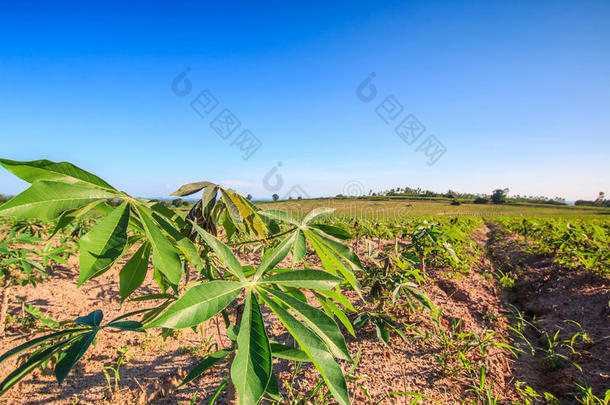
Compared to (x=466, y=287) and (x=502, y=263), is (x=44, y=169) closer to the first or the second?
(x=466, y=287)

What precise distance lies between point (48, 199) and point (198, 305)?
390mm

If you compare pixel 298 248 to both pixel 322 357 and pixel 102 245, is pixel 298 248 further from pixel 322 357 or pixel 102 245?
pixel 102 245

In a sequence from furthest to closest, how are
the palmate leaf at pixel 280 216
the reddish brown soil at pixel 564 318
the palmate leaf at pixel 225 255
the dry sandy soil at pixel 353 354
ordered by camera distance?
the reddish brown soil at pixel 564 318 → the dry sandy soil at pixel 353 354 → the palmate leaf at pixel 280 216 → the palmate leaf at pixel 225 255

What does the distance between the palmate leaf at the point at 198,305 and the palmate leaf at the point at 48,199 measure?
33 centimetres

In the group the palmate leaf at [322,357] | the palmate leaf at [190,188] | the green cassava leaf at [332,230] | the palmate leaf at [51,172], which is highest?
the palmate leaf at [51,172]

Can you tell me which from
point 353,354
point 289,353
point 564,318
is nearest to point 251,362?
point 289,353

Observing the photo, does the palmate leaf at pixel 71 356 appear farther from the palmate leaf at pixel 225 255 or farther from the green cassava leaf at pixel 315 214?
the green cassava leaf at pixel 315 214

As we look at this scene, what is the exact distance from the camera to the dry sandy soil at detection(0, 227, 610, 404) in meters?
1.52

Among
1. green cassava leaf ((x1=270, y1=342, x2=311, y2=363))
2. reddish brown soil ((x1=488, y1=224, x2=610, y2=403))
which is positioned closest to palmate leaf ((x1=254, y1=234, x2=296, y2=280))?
green cassava leaf ((x1=270, y1=342, x2=311, y2=363))

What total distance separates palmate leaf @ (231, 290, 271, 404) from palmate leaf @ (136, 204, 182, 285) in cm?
19

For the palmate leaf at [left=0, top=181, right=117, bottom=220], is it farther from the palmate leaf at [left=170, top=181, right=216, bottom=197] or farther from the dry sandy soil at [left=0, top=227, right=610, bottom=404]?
the dry sandy soil at [left=0, top=227, right=610, bottom=404]

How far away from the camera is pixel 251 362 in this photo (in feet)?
1.65

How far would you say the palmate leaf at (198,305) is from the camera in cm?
46

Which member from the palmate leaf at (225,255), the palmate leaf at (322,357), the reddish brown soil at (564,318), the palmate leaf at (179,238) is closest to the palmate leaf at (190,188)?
the palmate leaf at (179,238)
